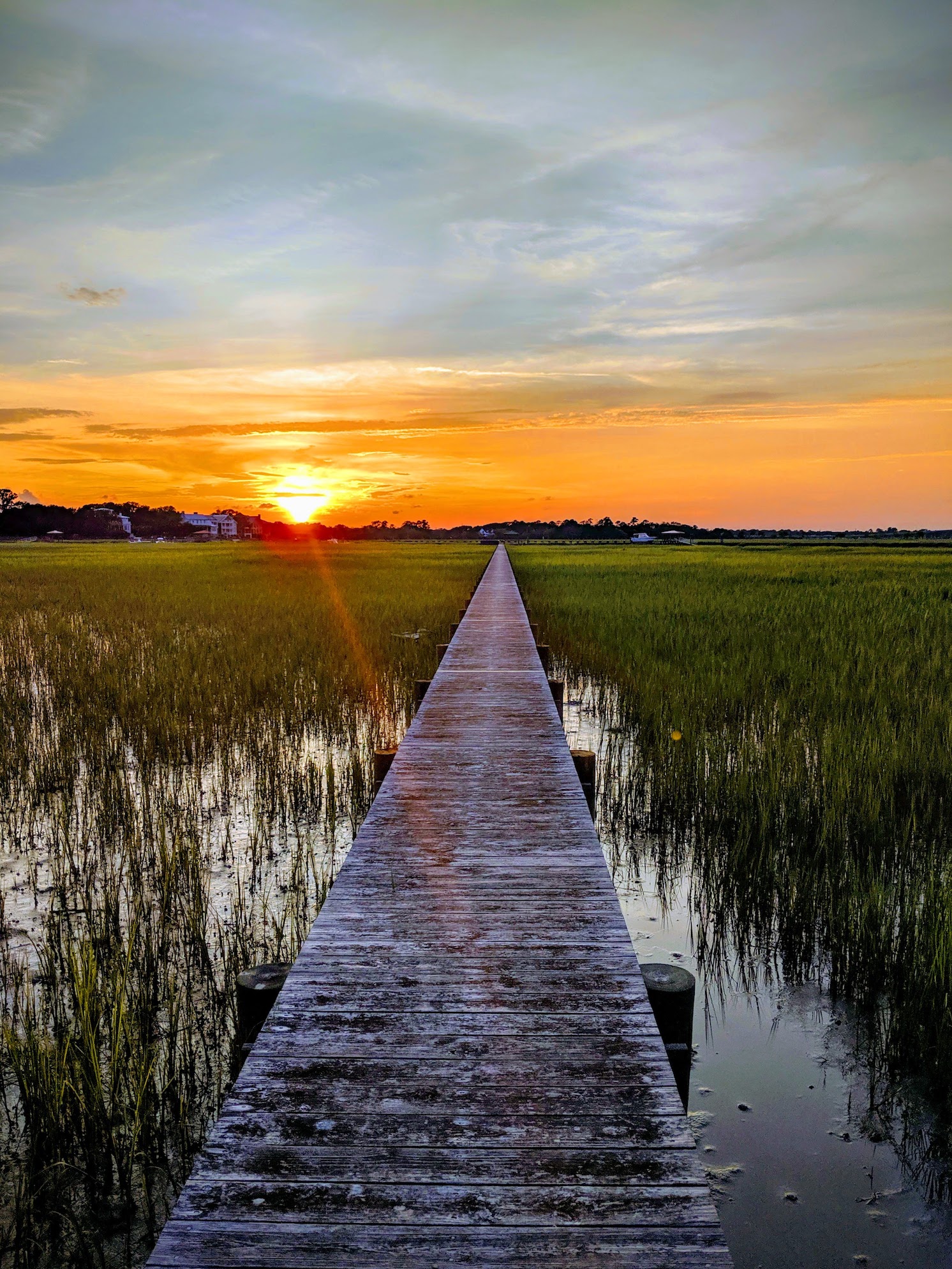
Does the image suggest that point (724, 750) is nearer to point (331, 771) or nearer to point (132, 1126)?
point (331, 771)

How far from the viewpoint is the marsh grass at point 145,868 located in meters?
2.27

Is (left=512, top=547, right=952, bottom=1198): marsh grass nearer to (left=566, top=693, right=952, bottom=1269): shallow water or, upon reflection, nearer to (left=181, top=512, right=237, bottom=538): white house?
(left=566, top=693, right=952, bottom=1269): shallow water

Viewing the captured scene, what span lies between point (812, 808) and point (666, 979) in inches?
107

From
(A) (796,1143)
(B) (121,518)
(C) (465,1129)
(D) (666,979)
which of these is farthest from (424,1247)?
(B) (121,518)

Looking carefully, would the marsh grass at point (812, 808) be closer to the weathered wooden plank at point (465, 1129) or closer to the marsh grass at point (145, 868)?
the weathered wooden plank at point (465, 1129)

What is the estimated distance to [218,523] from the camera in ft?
507

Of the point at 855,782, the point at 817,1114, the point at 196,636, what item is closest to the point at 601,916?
the point at 817,1114

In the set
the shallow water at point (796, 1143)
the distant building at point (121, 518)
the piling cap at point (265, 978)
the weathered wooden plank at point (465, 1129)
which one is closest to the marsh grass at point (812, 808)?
the shallow water at point (796, 1143)

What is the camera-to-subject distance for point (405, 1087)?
1.89m

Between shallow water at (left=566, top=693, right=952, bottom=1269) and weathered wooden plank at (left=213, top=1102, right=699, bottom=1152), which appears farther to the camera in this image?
shallow water at (left=566, top=693, right=952, bottom=1269)

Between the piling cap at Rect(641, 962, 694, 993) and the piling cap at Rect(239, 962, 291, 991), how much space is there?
1.13m

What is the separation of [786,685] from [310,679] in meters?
5.11

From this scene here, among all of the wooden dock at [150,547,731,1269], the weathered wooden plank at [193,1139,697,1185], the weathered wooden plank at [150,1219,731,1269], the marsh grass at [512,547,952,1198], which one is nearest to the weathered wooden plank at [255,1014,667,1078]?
the wooden dock at [150,547,731,1269]

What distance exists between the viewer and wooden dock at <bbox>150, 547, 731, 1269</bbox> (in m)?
1.48
